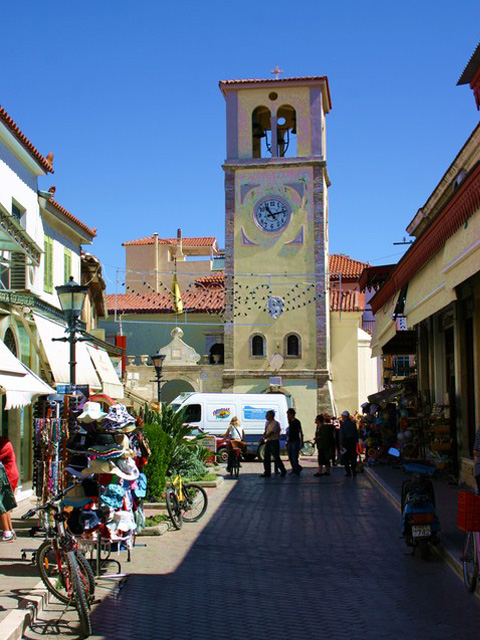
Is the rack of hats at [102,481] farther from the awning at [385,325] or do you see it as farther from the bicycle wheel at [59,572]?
the awning at [385,325]

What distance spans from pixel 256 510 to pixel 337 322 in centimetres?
3053

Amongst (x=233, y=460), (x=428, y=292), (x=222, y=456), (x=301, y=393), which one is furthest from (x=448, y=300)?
(x=301, y=393)

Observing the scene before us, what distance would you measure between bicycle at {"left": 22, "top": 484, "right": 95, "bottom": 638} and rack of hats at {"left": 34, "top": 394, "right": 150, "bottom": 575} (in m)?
0.69

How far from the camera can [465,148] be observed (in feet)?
61.5

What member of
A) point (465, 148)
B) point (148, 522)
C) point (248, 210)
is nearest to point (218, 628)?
point (148, 522)

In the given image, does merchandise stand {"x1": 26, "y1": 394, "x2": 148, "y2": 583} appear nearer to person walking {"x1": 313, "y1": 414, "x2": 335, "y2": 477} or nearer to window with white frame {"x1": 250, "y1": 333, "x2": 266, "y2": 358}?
person walking {"x1": 313, "y1": 414, "x2": 335, "y2": 477}

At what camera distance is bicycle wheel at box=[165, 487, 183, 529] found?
13070mm

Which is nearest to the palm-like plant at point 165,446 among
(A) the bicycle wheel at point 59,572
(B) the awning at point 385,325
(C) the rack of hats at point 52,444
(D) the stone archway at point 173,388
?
(C) the rack of hats at point 52,444

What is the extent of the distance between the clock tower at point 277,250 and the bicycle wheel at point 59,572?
115ft

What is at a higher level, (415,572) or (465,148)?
(465,148)

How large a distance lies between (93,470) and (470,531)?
378cm

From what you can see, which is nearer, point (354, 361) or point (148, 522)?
point (148, 522)

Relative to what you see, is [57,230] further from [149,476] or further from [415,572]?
[415,572]

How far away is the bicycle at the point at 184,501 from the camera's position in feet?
43.3
